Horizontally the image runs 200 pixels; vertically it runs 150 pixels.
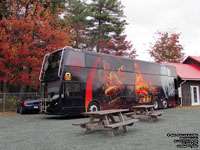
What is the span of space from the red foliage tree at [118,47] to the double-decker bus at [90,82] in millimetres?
14494

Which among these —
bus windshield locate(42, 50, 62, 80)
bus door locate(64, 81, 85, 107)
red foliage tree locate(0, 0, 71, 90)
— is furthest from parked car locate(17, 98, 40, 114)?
bus door locate(64, 81, 85, 107)

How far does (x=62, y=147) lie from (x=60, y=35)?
13734 mm

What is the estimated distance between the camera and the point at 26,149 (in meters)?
5.23

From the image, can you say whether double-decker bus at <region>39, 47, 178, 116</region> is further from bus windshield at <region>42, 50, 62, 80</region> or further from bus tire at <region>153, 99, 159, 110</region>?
bus tire at <region>153, 99, 159, 110</region>

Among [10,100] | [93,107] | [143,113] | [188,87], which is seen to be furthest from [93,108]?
[188,87]

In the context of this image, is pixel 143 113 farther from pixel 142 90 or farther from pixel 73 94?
pixel 142 90

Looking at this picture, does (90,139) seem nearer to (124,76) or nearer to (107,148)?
(107,148)

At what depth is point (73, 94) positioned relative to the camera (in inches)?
458

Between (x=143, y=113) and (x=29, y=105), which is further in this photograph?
(x=29, y=105)

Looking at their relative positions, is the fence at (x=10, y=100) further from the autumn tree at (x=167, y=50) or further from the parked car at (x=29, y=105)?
the autumn tree at (x=167, y=50)

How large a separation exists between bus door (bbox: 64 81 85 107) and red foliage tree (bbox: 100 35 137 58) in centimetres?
1980

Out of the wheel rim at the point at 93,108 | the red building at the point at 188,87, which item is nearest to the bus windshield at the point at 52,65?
the wheel rim at the point at 93,108

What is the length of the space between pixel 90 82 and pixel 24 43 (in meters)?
6.96

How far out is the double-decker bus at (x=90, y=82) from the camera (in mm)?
11441
